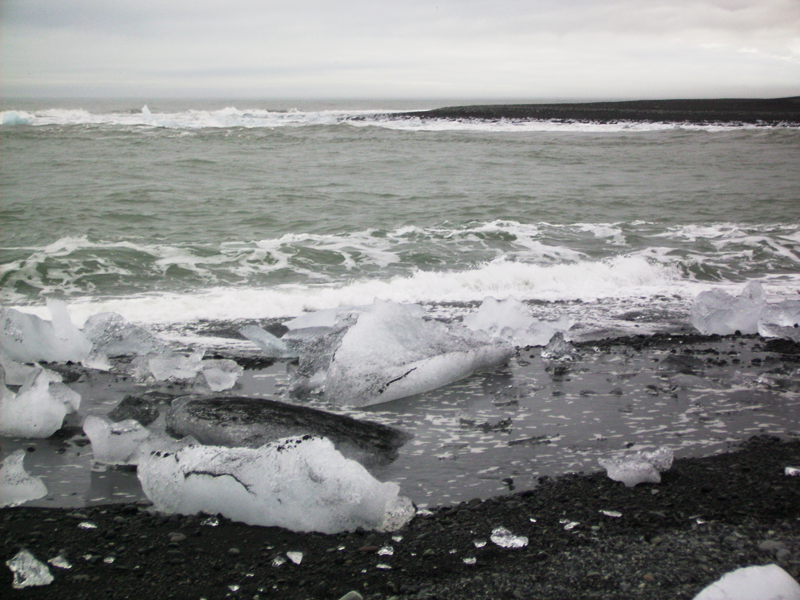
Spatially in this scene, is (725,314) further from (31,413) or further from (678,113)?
(678,113)

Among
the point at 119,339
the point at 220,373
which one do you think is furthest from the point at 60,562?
the point at 119,339

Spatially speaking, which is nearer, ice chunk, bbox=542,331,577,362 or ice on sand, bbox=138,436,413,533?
ice on sand, bbox=138,436,413,533

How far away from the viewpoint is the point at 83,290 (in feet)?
23.4

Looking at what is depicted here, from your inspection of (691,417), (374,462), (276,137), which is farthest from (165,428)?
(276,137)

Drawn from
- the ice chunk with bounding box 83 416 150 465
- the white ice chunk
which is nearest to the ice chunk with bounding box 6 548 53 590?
the ice chunk with bounding box 83 416 150 465

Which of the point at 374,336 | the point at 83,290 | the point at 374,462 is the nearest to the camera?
the point at 374,462

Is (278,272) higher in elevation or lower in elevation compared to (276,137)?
lower

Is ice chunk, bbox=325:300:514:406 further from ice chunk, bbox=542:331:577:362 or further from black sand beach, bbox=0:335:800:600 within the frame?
black sand beach, bbox=0:335:800:600

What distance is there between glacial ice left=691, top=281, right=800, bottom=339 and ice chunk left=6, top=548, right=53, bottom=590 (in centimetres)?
499

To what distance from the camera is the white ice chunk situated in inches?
167

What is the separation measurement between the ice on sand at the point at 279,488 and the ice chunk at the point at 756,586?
44.5 inches

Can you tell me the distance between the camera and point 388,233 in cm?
995

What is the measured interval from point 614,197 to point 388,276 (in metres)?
7.34

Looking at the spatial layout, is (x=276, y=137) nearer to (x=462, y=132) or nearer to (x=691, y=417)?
(x=462, y=132)
